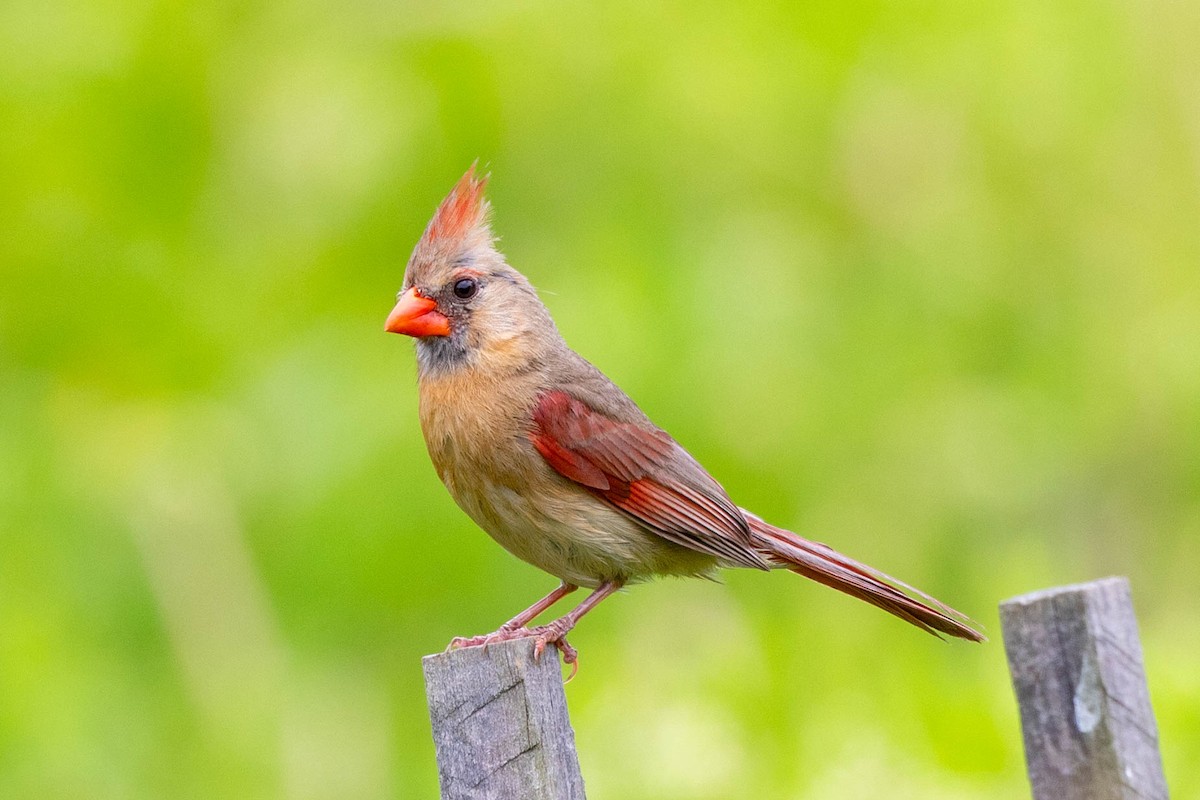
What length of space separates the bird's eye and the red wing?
307 millimetres

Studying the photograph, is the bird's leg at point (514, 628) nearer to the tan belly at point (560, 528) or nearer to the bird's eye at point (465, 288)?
the tan belly at point (560, 528)

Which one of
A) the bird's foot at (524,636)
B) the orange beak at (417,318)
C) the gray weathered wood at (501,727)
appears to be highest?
the orange beak at (417,318)

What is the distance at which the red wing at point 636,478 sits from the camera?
3205 mm

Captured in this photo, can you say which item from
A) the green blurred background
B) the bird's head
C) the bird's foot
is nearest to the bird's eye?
the bird's head

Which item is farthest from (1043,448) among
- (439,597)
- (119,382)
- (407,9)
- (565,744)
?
(565,744)

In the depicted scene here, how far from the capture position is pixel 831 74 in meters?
5.40

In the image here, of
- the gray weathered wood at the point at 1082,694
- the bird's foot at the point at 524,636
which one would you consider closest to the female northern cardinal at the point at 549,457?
the bird's foot at the point at 524,636

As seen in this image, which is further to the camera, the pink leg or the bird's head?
the bird's head

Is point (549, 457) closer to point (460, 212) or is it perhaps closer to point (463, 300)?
point (463, 300)

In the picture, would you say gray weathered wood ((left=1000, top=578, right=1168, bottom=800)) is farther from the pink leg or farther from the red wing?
the red wing

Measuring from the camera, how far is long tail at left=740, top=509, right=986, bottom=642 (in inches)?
119

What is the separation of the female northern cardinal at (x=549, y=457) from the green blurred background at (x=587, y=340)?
2.20 ft

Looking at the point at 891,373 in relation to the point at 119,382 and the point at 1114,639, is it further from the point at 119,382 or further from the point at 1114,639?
the point at 1114,639

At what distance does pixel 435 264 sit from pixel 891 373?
2.38m
